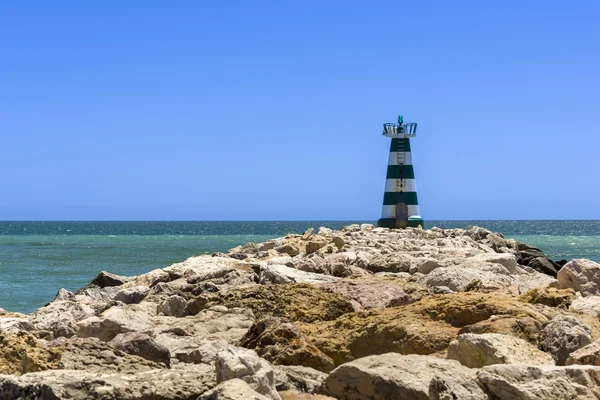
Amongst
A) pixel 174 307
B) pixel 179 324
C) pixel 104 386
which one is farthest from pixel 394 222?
Result: pixel 104 386

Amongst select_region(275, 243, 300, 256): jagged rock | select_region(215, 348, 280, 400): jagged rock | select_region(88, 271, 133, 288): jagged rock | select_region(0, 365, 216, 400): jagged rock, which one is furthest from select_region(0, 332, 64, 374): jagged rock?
select_region(275, 243, 300, 256): jagged rock

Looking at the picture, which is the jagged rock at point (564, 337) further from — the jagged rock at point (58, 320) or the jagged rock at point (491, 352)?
the jagged rock at point (58, 320)

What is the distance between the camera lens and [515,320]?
17.6 feet

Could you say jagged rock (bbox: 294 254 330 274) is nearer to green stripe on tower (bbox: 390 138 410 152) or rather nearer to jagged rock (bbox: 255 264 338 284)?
jagged rock (bbox: 255 264 338 284)

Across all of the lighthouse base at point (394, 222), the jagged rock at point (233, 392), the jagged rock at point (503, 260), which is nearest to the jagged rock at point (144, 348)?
the jagged rock at point (233, 392)

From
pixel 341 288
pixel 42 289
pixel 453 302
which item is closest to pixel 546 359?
pixel 453 302

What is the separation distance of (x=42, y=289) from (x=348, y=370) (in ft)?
46.4

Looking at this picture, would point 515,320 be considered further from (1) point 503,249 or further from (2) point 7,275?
(2) point 7,275

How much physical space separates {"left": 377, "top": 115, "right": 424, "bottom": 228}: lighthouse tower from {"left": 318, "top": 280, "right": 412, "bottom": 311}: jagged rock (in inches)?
705

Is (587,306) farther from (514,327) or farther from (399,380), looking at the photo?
(399,380)

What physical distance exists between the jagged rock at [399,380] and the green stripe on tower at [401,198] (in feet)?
69.6

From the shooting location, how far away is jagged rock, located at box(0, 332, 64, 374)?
462cm

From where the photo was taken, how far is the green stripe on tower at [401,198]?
25500 millimetres

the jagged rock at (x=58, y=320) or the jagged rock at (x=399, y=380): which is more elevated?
the jagged rock at (x=399, y=380)
